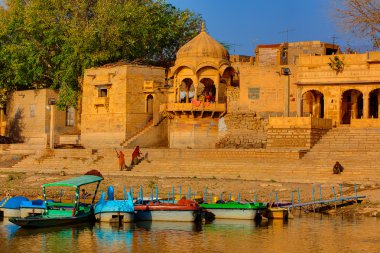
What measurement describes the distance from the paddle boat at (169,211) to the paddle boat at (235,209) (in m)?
0.69

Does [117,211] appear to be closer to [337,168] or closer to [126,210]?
[126,210]

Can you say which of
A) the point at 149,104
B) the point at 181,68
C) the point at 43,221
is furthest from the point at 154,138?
the point at 43,221

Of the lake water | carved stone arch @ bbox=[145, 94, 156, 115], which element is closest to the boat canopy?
the lake water

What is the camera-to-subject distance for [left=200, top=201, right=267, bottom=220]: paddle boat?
87.0 feet

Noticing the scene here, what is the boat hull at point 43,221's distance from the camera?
82.8 ft

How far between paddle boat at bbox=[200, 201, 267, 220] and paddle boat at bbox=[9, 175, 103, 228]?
4050 millimetres

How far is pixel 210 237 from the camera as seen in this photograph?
23.8 meters

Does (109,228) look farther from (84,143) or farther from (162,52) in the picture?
(162,52)

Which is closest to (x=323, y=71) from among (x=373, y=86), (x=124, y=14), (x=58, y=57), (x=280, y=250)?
(x=373, y=86)

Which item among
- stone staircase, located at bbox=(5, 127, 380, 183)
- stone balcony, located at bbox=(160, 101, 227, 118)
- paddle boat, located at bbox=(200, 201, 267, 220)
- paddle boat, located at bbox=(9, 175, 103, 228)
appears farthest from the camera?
stone balcony, located at bbox=(160, 101, 227, 118)

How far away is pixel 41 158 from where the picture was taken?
42125 mm

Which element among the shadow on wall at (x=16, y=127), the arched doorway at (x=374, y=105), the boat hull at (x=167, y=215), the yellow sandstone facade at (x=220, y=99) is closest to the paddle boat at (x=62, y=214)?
the boat hull at (x=167, y=215)

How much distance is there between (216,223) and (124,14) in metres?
24.2

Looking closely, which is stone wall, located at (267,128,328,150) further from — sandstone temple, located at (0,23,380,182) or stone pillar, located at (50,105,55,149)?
stone pillar, located at (50,105,55,149)
